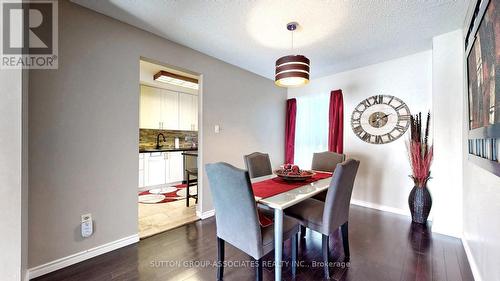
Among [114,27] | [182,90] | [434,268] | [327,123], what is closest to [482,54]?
[434,268]

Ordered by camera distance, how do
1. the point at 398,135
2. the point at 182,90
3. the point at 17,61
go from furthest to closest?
the point at 182,90 → the point at 398,135 → the point at 17,61

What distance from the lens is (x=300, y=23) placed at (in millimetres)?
2088

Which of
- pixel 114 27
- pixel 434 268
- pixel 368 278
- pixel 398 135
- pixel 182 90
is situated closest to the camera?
pixel 368 278

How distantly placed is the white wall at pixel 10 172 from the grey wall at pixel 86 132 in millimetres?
561

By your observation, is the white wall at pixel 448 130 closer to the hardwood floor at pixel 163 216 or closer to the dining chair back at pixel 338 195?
the dining chair back at pixel 338 195

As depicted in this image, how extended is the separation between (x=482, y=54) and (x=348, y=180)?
1174mm

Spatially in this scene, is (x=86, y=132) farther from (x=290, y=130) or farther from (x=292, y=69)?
(x=290, y=130)

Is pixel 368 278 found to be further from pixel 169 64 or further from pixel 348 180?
pixel 169 64

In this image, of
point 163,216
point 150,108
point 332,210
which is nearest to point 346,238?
point 332,210

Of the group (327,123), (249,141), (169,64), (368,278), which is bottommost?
(368,278)

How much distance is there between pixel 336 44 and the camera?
2564 millimetres

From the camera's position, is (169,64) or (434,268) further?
Answer: (169,64)

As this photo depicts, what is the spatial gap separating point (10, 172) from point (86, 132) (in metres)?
0.78

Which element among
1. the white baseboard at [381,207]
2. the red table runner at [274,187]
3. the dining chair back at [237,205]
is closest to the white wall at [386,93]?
the white baseboard at [381,207]
